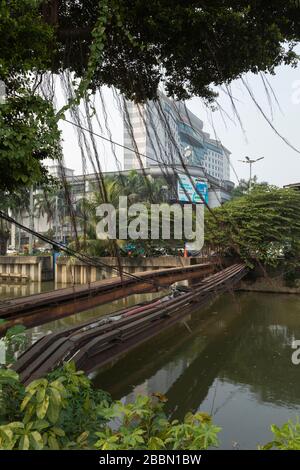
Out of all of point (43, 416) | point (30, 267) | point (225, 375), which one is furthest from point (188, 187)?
point (30, 267)

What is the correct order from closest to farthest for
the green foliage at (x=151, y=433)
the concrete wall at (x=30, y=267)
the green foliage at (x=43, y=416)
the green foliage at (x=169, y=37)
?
the green foliage at (x=43, y=416) → the green foliage at (x=151, y=433) → the green foliage at (x=169, y=37) → the concrete wall at (x=30, y=267)

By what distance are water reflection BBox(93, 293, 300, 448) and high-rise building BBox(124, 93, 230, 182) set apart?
202cm

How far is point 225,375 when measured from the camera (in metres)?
6.53

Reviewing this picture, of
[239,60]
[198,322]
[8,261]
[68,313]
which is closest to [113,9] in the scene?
[239,60]

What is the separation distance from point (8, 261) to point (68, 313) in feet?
64.6

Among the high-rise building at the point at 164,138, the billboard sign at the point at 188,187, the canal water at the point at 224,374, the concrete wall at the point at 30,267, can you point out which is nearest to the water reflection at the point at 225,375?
the canal water at the point at 224,374

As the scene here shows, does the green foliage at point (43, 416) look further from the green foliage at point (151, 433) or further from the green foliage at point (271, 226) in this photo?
the green foliage at point (271, 226)

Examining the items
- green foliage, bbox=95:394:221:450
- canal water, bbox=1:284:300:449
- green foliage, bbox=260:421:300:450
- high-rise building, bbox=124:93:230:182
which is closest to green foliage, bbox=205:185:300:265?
canal water, bbox=1:284:300:449

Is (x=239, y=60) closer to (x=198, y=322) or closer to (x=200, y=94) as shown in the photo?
(x=200, y=94)

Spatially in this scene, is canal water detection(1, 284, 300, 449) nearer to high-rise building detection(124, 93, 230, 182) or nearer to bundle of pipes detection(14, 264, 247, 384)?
bundle of pipes detection(14, 264, 247, 384)

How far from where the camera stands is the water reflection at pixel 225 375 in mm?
4850

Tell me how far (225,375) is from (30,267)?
18.5 m

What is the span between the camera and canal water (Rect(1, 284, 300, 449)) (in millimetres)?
4816

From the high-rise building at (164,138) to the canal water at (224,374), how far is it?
112 centimetres
